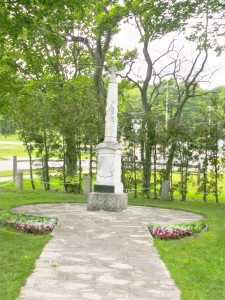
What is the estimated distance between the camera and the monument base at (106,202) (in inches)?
468

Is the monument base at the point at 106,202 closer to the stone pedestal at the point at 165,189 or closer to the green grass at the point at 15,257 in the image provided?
the green grass at the point at 15,257

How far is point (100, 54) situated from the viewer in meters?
21.2

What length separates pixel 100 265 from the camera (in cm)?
602

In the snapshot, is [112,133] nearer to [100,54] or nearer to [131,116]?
[131,116]

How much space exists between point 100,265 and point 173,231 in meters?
2.95

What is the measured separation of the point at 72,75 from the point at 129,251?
20.3 metres

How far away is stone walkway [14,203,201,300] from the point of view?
4828mm

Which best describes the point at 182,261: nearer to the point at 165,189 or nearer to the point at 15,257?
the point at 15,257

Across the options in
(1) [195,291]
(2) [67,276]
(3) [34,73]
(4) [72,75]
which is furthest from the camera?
(4) [72,75]

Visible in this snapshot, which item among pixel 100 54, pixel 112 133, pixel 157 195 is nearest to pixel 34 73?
pixel 100 54

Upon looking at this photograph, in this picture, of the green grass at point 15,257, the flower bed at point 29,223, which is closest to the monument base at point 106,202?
the flower bed at point 29,223

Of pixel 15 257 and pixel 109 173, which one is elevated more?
pixel 109 173

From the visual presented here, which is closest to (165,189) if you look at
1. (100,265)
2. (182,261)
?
(182,261)

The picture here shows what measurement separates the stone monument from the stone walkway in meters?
1.69
